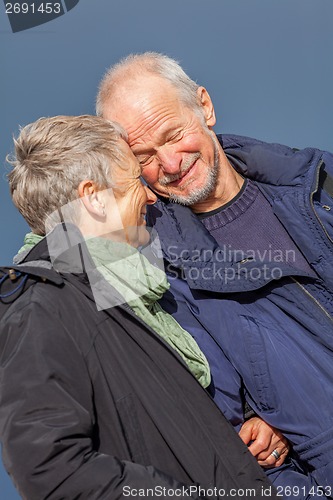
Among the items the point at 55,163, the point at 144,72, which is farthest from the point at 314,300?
the point at 144,72

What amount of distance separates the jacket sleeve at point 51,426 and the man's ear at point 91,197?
0.36m

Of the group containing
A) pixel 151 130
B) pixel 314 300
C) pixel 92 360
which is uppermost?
pixel 151 130

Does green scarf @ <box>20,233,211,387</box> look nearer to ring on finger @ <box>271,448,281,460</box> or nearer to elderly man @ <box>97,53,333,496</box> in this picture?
elderly man @ <box>97,53,333,496</box>

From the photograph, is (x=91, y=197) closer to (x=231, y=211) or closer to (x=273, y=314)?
(x=273, y=314)

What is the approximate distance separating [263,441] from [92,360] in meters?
0.65

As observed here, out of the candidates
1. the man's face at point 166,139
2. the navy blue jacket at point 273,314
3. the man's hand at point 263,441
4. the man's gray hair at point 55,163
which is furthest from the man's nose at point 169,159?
the man's hand at point 263,441

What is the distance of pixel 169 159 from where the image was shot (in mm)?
2252

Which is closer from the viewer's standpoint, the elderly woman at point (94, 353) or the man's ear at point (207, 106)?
the elderly woman at point (94, 353)

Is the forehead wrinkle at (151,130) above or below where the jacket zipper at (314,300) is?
above

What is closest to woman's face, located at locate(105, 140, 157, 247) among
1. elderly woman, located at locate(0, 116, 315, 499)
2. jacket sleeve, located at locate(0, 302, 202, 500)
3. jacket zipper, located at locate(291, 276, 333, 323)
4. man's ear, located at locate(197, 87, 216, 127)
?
elderly woman, located at locate(0, 116, 315, 499)

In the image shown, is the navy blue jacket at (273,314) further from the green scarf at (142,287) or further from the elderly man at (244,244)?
the green scarf at (142,287)

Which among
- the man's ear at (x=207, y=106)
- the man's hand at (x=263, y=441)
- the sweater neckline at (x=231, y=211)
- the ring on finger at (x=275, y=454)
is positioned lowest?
the ring on finger at (x=275, y=454)

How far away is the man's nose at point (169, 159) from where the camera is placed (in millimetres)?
2245

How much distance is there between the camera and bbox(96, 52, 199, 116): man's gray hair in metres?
2.32
